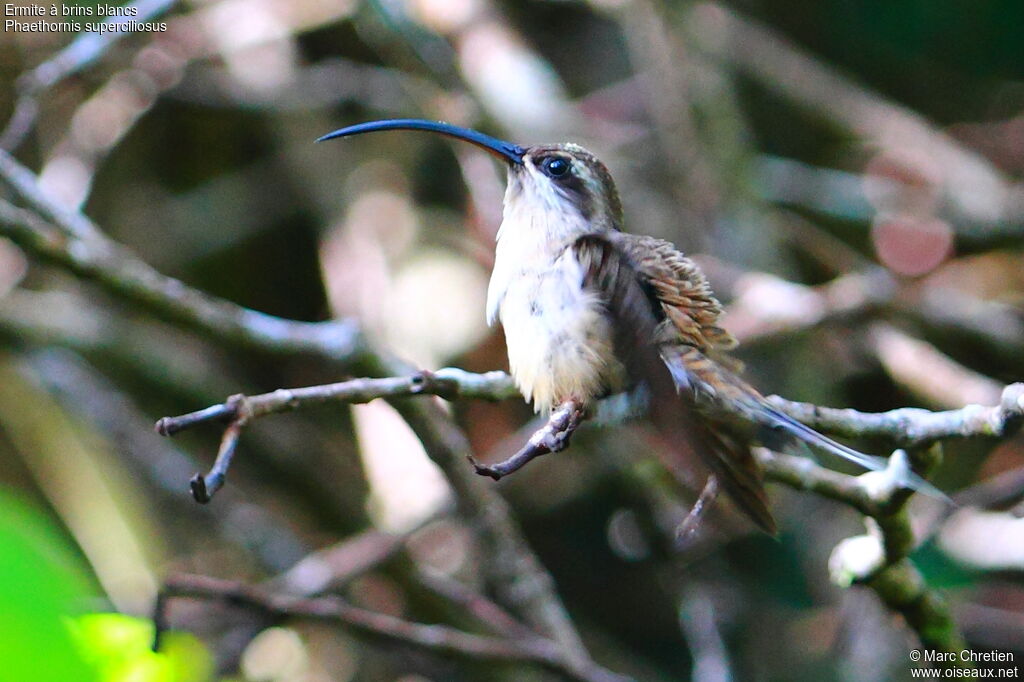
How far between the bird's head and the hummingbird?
0.06 m

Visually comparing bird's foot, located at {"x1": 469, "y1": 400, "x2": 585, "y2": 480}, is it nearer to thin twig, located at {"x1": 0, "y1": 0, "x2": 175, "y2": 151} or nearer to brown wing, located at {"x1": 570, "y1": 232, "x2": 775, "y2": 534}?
brown wing, located at {"x1": 570, "y1": 232, "x2": 775, "y2": 534}

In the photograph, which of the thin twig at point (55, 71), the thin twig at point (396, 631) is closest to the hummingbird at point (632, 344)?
the thin twig at point (396, 631)

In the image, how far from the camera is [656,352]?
187 cm

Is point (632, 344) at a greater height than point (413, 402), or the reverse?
point (632, 344)

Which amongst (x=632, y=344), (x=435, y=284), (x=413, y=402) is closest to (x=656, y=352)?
(x=632, y=344)

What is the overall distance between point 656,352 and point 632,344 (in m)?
0.06

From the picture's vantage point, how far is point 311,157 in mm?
4688

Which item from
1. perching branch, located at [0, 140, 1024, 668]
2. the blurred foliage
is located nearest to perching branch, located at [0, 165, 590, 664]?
perching branch, located at [0, 140, 1024, 668]

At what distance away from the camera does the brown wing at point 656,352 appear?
5.91ft

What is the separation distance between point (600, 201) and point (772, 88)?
2.65 meters

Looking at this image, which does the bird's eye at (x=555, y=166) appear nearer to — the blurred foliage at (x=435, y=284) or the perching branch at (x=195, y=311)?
the perching branch at (x=195, y=311)

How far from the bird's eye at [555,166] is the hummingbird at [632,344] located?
203mm

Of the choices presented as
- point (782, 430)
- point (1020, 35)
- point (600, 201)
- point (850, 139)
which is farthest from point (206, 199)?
point (1020, 35)

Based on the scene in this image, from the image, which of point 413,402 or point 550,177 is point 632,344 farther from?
point 550,177
